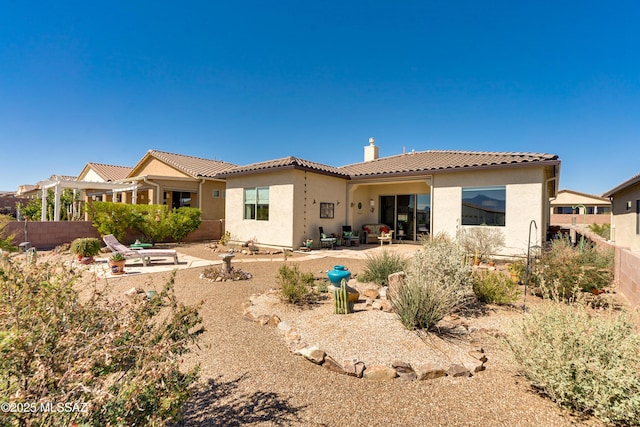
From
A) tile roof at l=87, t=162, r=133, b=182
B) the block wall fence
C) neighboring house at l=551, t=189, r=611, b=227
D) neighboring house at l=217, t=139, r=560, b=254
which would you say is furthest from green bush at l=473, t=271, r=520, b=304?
neighboring house at l=551, t=189, r=611, b=227

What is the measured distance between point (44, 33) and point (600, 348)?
15.7 m

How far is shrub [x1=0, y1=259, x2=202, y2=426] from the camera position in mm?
1517

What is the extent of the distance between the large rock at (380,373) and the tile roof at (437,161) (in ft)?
34.7

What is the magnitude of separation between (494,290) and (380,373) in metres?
3.86

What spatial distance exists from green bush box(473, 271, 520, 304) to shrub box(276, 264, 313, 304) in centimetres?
365

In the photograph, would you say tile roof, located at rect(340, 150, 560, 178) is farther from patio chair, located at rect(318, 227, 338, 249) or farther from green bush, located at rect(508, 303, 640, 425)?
green bush, located at rect(508, 303, 640, 425)

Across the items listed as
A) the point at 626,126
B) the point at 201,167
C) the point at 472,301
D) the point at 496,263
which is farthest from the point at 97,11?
the point at 626,126

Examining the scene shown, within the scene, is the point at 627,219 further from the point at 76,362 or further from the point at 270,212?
the point at 76,362

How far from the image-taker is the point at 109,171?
25188 mm

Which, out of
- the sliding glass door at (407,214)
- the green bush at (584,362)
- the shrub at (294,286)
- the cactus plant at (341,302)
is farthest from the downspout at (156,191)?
the green bush at (584,362)

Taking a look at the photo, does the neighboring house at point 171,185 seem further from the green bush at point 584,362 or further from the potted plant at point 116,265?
the green bush at point 584,362

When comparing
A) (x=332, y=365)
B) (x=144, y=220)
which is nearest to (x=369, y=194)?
(x=144, y=220)

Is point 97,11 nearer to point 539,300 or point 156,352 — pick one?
point 156,352

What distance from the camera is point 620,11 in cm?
1001
